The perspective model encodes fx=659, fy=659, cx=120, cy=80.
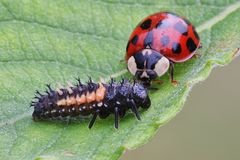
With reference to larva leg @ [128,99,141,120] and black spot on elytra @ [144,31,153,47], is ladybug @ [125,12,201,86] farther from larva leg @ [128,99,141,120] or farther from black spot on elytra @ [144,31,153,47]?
larva leg @ [128,99,141,120]

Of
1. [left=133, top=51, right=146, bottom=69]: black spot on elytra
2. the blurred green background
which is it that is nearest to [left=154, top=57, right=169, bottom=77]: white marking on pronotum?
[left=133, top=51, right=146, bottom=69]: black spot on elytra

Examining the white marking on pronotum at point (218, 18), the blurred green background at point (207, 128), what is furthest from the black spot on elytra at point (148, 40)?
the blurred green background at point (207, 128)

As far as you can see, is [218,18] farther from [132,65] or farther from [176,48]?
[132,65]

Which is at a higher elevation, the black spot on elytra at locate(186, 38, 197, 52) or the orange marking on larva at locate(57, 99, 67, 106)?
the black spot on elytra at locate(186, 38, 197, 52)

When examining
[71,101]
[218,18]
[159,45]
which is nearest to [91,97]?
[71,101]

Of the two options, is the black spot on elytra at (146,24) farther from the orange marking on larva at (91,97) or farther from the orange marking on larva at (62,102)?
the orange marking on larva at (62,102)

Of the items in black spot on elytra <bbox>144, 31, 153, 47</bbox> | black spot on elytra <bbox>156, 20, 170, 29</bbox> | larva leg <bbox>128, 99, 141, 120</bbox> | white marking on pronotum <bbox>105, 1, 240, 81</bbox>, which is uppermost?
white marking on pronotum <bbox>105, 1, 240, 81</bbox>
